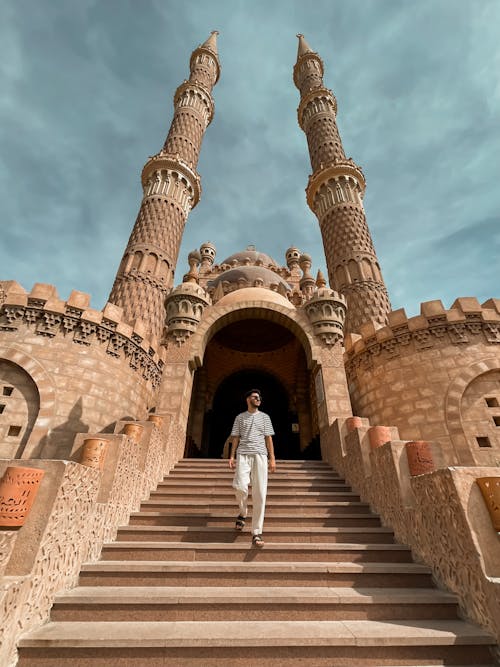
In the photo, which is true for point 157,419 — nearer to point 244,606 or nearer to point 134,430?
point 134,430

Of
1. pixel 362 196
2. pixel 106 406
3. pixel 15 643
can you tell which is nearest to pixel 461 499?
pixel 15 643

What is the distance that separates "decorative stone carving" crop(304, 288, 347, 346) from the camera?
9.44m

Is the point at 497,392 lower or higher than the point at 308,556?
higher

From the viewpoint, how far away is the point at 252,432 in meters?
4.66

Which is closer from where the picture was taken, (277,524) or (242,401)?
(277,524)

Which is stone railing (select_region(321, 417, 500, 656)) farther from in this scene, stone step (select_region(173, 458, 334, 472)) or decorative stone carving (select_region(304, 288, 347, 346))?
decorative stone carving (select_region(304, 288, 347, 346))

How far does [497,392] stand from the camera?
30.8 ft

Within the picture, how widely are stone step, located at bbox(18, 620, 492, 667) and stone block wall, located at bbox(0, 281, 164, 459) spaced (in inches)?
270

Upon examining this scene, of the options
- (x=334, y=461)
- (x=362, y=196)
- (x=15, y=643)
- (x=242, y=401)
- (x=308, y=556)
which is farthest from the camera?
(x=362, y=196)

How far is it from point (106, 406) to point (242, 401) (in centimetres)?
816

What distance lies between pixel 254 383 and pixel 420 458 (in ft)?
42.7

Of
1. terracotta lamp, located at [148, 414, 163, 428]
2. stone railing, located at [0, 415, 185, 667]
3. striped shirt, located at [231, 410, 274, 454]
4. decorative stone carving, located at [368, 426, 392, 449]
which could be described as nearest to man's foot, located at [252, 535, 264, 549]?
striped shirt, located at [231, 410, 274, 454]

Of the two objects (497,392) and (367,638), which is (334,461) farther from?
(497,392)

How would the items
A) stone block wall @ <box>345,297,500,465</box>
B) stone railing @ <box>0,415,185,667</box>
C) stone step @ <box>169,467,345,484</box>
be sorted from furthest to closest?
stone block wall @ <box>345,297,500,465</box>
stone step @ <box>169,467,345,484</box>
stone railing @ <box>0,415,185,667</box>
